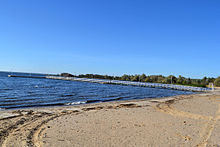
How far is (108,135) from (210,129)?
15.6ft

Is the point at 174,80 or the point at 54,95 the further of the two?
the point at 174,80

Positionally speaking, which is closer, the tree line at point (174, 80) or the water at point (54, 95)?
the water at point (54, 95)

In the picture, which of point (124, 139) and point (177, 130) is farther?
point (177, 130)

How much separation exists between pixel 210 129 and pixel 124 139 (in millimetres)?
4315

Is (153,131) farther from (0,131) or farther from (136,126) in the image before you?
(0,131)

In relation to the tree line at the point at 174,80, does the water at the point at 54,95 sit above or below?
below

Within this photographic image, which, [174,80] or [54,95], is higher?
[174,80]

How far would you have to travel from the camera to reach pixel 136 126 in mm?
7586

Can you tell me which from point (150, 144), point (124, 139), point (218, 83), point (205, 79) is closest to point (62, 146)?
point (124, 139)

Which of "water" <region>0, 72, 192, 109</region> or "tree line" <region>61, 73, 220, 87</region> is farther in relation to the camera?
"tree line" <region>61, 73, 220, 87</region>

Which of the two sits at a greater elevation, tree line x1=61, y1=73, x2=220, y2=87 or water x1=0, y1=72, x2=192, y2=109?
tree line x1=61, y1=73, x2=220, y2=87

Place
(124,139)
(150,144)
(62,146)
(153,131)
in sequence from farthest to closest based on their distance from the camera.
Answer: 1. (153,131)
2. (124,139)
3. (150,144)
4. (62,146)

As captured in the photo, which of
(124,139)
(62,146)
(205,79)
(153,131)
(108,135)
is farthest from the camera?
(205,79)

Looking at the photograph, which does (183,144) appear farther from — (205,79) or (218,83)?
(205,79)
